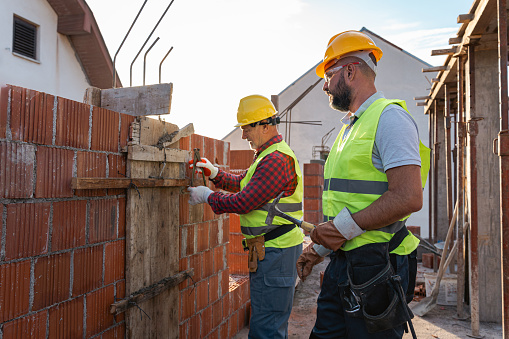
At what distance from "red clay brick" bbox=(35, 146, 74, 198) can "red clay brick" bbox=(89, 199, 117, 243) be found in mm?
218

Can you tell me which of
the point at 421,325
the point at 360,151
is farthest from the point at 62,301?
the point at 421,325

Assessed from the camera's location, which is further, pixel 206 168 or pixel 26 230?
pixel 206 168

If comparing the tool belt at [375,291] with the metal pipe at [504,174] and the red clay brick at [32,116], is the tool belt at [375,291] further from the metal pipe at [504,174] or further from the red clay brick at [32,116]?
the metal pipe at [504,174]

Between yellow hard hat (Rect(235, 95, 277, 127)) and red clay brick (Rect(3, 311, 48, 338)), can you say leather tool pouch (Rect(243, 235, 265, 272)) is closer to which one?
yellow hard hat (Rect(235, 95, 277, 127))

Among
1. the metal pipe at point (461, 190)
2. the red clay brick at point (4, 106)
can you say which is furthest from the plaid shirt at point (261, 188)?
the metal pipe at point (461, 190)

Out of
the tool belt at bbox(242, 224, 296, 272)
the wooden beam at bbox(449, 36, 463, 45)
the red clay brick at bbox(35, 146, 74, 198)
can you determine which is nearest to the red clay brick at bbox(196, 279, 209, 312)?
the tool belt at bbox(242, 224, 296, 272)

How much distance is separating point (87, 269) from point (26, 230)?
1.54ft

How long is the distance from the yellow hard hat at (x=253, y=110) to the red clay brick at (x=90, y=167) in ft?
4.03

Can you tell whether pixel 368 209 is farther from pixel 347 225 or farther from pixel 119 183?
pixel 119 183

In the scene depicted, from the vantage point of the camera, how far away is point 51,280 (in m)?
→ 2.00

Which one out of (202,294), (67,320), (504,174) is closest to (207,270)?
(202,294)

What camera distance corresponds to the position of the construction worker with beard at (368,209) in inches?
67.3

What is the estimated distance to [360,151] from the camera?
71.9 inches

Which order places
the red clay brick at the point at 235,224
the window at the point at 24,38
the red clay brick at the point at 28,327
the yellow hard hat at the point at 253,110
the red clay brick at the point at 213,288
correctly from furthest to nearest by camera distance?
the window at the point at 24,38 → the red clay brick at the point at 235,224 → the red clay brick at the point at 213,288 → the yellow hard hat at the point at 253,110 → the red clay brick at the point at 28,327
